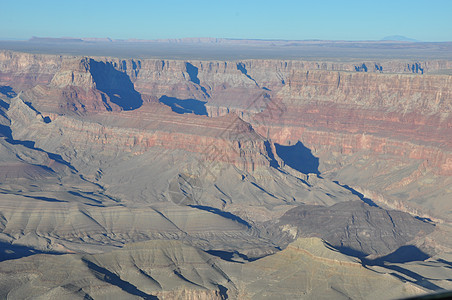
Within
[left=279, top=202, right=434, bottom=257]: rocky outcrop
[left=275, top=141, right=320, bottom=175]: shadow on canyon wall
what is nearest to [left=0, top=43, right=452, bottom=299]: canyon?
[left=279, top=202, right=434, bottom=257]: rocky outcrop

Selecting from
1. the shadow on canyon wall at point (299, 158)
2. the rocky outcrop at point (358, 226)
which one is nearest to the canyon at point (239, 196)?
the rocky outcrop at point (358, 226)

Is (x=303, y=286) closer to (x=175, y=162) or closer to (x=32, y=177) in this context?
(x=175, y=162)

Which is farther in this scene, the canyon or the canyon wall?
the canyon wall

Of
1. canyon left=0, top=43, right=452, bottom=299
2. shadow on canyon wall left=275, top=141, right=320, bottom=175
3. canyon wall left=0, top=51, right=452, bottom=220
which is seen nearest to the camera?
canyon left=0, top=43, right=452, bottom=299

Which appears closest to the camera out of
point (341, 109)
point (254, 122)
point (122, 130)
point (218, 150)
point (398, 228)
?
point (398, 228)

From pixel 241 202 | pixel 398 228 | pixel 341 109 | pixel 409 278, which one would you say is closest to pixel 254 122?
pixel 341 109

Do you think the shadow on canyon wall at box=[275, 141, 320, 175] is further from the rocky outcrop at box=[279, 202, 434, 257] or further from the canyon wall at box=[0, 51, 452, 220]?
the rocky outcrop at box=[279, 202, 434, 257]

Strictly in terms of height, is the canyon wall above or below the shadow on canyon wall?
above

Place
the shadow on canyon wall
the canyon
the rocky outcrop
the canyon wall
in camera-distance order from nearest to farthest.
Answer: the canyon < the rocky outcrop < the canyon wall < the shadow on canyon wall

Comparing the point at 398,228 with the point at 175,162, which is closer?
the point at 398,228
